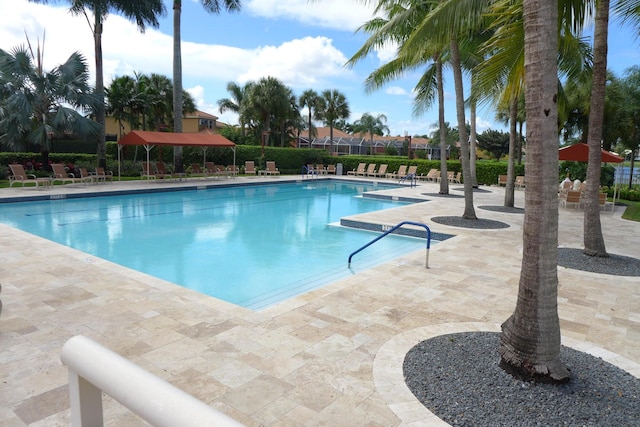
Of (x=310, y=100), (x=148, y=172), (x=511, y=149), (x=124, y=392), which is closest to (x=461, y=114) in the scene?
(x=511, y=149)

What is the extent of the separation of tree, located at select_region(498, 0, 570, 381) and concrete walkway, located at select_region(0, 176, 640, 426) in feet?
Result: 3.22

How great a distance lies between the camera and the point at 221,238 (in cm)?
1069

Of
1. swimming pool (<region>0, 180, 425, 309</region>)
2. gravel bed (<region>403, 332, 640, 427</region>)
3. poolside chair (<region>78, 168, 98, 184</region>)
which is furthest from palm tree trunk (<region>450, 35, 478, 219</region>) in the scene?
poolside chair (<region>78, 168, 98, 184</region>)

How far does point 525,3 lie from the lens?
313cm

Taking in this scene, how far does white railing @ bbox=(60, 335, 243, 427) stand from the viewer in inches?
36.6

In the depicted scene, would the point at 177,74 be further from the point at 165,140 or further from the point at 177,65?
the point at 165,140

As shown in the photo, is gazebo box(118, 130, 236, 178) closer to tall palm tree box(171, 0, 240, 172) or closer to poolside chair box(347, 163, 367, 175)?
tall palm tree box(171, 0, 240, 172)

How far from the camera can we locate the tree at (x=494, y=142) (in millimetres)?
56969

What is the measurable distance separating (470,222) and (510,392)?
839cm

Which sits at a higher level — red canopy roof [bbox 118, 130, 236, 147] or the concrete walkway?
red canopy roof [bbox 118, 130, 236, 147]

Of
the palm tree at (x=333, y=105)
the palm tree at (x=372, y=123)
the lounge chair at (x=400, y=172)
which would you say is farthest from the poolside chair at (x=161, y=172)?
the palm tree at (x=372, y=123)

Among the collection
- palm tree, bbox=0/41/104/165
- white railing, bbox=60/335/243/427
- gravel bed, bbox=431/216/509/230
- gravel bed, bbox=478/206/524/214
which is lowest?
gravel bed, bbox=431/216/509/230

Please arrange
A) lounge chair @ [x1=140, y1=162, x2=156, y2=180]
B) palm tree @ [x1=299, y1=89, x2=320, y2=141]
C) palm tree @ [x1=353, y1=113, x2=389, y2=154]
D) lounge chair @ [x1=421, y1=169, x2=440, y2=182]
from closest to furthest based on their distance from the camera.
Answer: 1. lounge chair @ [x1=140, y1=162, x2=156, y2=180]
2. lounge chair @ [x1=421, y1=169, x2=440, y2=182]
3. palm tree @ [x1=299, y1=89, x2=320, y2=141]
4. palm tree @ [x1=353, y1=113, x2=389, y2=154]

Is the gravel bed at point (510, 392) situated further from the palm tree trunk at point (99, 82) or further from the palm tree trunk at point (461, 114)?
the palm tree trunk at point (99, 82)
